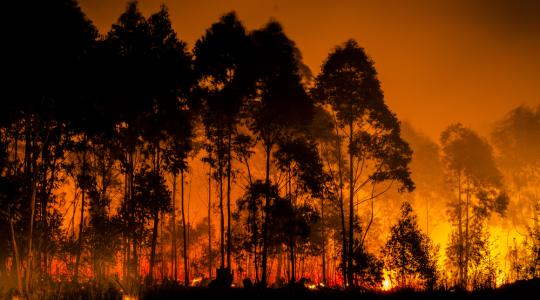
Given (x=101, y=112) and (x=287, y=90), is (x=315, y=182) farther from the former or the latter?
(x=101, y=112)

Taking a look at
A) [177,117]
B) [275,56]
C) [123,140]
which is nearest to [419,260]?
[275,56]

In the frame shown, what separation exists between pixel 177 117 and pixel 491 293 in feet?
51.8

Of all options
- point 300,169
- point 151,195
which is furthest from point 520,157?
point 151,195

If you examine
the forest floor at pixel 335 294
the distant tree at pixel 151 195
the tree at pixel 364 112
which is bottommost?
the forest floor at pixel 335 294

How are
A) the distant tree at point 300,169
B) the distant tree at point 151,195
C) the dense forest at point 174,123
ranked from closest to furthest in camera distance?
the dense forest at point 174,123 < the distant tree at point 300,169 < the distant tree at point 151,195

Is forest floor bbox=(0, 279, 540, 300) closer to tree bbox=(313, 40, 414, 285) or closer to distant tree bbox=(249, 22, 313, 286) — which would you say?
distant tree bbox=(249, 22, 313, 286)

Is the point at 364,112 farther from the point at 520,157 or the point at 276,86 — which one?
the point at 520,157

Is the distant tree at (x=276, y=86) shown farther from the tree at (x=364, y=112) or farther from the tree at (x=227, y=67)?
the tree at (x=364, y=112)

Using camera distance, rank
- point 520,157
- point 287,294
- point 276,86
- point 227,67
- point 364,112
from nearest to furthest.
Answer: point 287,294, point 276,86, point 227,67, point 364,112, point 520,157

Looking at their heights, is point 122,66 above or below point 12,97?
above

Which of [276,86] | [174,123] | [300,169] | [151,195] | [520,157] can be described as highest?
[276,86]

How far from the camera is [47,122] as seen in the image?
53.7 ft

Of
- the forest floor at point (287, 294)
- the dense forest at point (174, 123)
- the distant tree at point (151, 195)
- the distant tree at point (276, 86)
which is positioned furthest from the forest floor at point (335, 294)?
the distant tree at point (151, 195)

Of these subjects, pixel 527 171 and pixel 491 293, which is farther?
pixel 527 171
